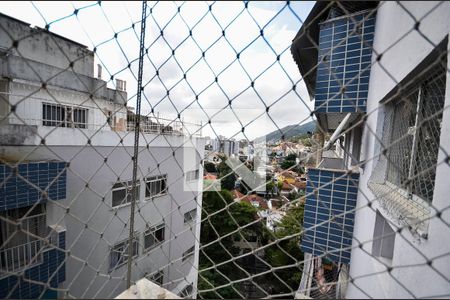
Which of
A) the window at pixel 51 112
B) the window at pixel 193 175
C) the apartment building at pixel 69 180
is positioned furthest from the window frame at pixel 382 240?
the window at pixel 51 112

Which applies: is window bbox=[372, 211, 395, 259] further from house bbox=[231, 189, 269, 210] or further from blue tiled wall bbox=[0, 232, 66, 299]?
blue tiled wall bbox=[0, 232, 66, 299]

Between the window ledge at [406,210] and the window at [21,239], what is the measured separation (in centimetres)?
268

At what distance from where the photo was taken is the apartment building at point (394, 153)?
0.57 m

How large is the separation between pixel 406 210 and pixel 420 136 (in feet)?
1.06

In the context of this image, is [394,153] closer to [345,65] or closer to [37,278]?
[345,65]

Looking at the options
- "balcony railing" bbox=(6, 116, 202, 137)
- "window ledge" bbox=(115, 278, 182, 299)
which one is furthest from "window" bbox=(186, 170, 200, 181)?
"window ledge" bbox=(115, 278, 182, 299)

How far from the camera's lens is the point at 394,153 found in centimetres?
126

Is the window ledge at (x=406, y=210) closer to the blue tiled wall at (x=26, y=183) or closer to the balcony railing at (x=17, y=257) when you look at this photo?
the blue tiled wall at (x=26, y=183)

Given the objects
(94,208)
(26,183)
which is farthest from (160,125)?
(94,208)

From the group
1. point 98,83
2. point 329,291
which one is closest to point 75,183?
point 98,83

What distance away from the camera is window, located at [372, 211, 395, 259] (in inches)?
47.6

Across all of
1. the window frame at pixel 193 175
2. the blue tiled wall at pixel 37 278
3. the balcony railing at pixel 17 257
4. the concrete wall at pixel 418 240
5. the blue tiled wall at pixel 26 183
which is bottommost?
the blue tiled wall at pixel 37 278

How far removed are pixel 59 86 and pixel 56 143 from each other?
5.54 feet

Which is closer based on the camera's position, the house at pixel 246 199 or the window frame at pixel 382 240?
the house at pixel 246 199
